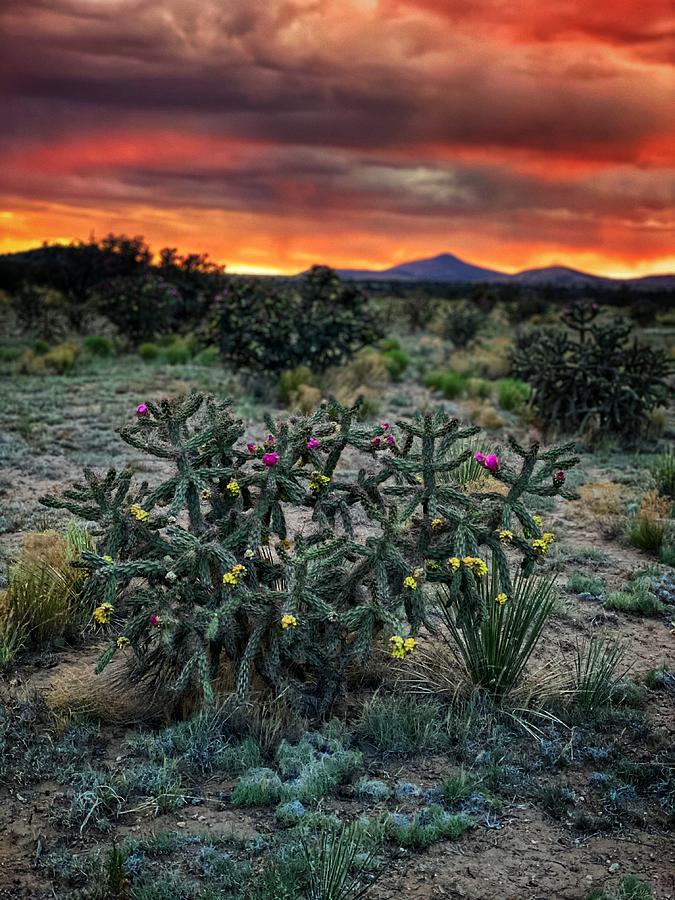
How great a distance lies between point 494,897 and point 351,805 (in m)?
0.81

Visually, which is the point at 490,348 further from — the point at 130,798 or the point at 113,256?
the point at 130,798

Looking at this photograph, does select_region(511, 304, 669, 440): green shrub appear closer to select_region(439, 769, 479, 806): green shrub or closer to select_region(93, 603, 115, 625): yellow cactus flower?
select_region(439, 769, 479, 806): green shrub

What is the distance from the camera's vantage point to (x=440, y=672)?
489cm

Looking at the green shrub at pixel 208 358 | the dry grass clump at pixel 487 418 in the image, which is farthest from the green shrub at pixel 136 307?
the dry grass clump at pixel 487 418

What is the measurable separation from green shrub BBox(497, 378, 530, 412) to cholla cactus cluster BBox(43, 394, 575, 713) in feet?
33.1

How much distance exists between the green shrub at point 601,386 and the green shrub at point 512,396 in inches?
39.7

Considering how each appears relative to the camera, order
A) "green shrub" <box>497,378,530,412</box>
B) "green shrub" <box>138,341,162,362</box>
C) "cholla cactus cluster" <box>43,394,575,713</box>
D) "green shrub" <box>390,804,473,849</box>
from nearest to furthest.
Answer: "green shrub" <box>390,804,473,849</box>, "cholla cactus cluster" <box>43,394,575,713</box>, "green shrub" <box>497,378,530,412</box>, "green shrub" <box>138,341,162,362</box>

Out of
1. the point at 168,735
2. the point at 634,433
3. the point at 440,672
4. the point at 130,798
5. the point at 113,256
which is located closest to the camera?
the point at 130,798

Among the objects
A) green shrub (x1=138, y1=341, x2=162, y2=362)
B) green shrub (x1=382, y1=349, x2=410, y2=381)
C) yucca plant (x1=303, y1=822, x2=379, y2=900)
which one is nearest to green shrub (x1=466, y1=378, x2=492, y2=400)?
green shrub (x1=382, y1=349, x2=410, y2=381)

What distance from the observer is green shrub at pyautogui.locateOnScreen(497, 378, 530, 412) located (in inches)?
575

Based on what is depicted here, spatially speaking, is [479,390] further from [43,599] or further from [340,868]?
[340,868]

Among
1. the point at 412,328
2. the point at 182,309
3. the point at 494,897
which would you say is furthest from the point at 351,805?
the point at 412,328

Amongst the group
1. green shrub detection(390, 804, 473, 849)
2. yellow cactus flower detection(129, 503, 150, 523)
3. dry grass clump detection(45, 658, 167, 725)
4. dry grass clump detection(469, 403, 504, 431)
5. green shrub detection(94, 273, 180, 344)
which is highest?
green shrub detection(94, 273, 180, 344)

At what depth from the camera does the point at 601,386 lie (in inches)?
492
